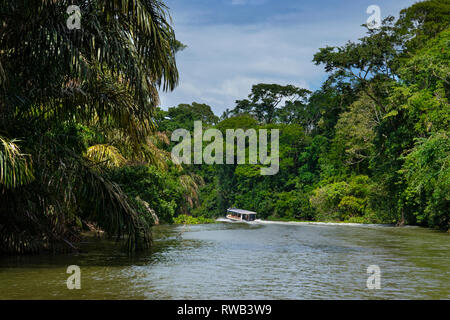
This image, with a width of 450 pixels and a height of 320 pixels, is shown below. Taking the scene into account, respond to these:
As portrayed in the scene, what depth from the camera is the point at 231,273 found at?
37.3 feet

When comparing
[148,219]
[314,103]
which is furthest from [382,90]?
[314,103]

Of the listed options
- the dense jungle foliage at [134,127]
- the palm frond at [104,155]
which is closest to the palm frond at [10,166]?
the dense jungle foliage at [134,127]

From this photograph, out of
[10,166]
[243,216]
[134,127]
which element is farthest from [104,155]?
[243,216]

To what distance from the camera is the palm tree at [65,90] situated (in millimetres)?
10492

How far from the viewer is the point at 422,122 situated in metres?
27.5

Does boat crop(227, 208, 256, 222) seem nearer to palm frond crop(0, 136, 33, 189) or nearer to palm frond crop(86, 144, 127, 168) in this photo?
palm frond crop(86, 144, 127, 168)

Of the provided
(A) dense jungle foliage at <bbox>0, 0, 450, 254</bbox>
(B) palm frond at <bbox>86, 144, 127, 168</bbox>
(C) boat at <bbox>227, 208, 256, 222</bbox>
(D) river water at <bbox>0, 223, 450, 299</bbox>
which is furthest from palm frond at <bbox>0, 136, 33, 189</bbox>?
(C) boat at <bbox>227, 208, 256, 222</bbox>

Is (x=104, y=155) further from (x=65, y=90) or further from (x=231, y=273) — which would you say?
(x=231, y=273)

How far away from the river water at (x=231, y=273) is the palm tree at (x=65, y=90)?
1279 mm

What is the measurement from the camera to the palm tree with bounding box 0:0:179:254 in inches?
413

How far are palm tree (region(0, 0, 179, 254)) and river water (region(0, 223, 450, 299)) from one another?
1279mm

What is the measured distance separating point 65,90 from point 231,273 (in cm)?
564

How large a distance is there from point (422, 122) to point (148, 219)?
645 inches

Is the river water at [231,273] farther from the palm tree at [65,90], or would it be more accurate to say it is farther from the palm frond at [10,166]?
the palm frond at [10,166]
